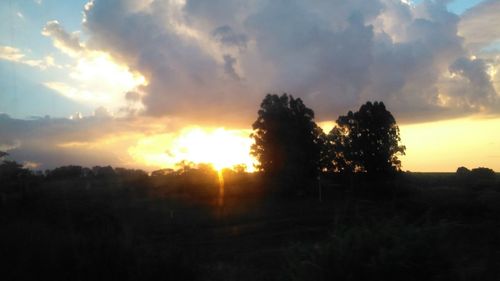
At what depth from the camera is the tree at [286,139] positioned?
2394 inches

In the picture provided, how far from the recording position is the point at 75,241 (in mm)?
16391

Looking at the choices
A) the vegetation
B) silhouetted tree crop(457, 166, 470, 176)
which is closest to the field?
the vegetation

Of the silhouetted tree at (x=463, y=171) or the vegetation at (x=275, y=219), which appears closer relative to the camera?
the vegetation at (x=275, y=219)

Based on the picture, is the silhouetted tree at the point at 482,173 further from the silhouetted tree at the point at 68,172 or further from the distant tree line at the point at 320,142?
the silhouetted tree at the point at 68,172

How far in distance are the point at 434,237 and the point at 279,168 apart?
2020 inches

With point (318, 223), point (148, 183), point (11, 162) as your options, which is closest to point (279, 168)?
point (148, 183)

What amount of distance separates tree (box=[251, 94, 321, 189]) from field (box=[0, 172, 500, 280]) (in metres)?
2.63

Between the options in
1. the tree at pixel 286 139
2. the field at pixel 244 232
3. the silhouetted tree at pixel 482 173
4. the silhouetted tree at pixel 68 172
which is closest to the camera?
the field at pixel 244 232

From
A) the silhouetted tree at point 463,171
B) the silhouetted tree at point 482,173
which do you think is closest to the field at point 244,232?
the silhouetted tree at point 482,173

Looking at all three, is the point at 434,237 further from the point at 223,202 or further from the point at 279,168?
the point at 279,168

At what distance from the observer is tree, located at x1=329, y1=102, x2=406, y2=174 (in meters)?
61.3

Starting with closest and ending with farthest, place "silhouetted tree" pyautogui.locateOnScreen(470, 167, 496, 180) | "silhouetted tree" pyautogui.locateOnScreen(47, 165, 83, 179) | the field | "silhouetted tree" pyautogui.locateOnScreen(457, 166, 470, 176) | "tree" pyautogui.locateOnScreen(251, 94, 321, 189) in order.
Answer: the field → "tree" pyautogui.locateOnScreen(251, 94, 321, 189) → "silhouetted tree" pyautogui.locateOnScreen(470, 167, 496, 180) → "silhouetted tree" pyautogui.locateOnScreen(47, 165, 83, 179) → "silhouetted tree" pyautogui.locateOnScreen(457, 166, 470, 176)

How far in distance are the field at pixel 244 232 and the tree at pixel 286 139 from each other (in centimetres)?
263

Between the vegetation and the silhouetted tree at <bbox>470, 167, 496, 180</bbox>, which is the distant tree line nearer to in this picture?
the vegetation
